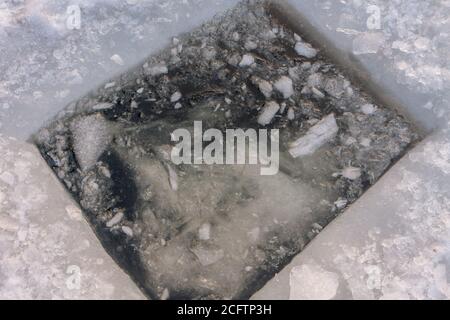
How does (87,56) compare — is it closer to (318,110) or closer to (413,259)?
(318,110)

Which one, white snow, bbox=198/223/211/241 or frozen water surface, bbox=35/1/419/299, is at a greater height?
frozen water surface, bbox=35/1/419/299

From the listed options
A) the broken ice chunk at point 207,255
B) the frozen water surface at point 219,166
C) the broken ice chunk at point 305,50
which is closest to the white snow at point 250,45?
the frozen water surface at point 219,166

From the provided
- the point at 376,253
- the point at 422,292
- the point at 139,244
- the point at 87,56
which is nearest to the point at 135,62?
the point at 87,56

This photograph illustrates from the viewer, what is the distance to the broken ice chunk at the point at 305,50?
177 cm

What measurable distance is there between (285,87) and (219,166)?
0.41 m

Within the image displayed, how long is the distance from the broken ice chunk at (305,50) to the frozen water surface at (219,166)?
11 mm

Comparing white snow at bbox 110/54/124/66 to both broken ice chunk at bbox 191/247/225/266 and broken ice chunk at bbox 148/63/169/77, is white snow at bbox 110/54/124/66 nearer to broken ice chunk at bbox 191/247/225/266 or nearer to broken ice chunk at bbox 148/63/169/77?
broken ice chunk at bbox 148/63/169/77

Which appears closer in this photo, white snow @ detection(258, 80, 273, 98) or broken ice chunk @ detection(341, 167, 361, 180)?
broken ice chunk @ detection(341, 167, 361, 180)

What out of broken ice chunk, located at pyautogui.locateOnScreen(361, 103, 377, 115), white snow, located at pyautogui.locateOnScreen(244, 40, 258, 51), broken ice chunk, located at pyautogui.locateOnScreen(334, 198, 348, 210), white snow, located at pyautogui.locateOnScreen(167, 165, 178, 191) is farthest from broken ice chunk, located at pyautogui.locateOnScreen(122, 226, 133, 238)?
broken ice chunk, located at pyautogui.locateOnScreen(361, 103, 377, 115)

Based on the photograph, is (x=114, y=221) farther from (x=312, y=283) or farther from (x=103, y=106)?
(x=312, y=283)

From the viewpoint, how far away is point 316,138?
1.63 m

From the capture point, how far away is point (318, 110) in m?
1.68

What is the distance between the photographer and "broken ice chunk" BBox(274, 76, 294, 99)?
67.0 inches

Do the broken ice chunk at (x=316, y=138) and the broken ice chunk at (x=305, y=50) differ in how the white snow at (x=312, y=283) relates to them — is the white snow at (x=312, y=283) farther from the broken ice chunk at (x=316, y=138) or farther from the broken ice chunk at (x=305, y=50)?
the broken ice chunk at (x=305, y=50)
